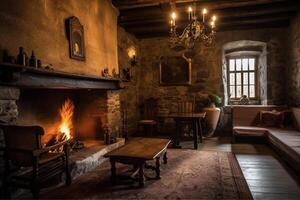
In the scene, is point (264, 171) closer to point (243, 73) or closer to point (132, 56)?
point (243, 73)

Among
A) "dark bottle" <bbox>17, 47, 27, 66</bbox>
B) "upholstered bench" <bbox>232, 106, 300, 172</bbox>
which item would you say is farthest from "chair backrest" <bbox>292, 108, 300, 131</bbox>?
"dark bottle" <bbox>17, 47, 27, 66</bbox>

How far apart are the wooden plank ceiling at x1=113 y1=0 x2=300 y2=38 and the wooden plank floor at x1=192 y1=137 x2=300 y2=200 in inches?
107

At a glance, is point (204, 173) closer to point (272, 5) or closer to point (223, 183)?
point (223, 183)

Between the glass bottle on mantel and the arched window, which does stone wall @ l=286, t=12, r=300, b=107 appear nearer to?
the arched window

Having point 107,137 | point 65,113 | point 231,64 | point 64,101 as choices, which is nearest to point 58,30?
point 64,101

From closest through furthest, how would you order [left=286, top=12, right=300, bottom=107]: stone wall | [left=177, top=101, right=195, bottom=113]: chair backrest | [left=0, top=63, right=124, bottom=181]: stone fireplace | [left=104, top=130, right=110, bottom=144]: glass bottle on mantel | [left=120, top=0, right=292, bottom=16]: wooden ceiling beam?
[left=0, top=63, right=124, bottom=181]: stone fireplace < [left=104, top=130, right=110, bottom=144]: glass bottle on mantel < [left=120, top=0, right=292, bottom=16]: wooden ceiling beam < [left=286, top=12, right=300, bottom=107]: stone wall < [left=177, top=101, right=195, bottom=113]: chair backrest

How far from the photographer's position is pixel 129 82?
6.06 metres

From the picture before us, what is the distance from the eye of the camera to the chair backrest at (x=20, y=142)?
226 centimetres

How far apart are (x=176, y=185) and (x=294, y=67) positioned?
4.18 meters

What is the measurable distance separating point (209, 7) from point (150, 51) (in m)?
2.49

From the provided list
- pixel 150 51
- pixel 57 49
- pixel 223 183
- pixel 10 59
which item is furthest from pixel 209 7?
pixel 10 59

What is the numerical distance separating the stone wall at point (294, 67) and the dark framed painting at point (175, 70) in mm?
2354

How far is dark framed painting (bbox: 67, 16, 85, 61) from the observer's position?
10.8ft

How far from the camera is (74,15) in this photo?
3.46 m
